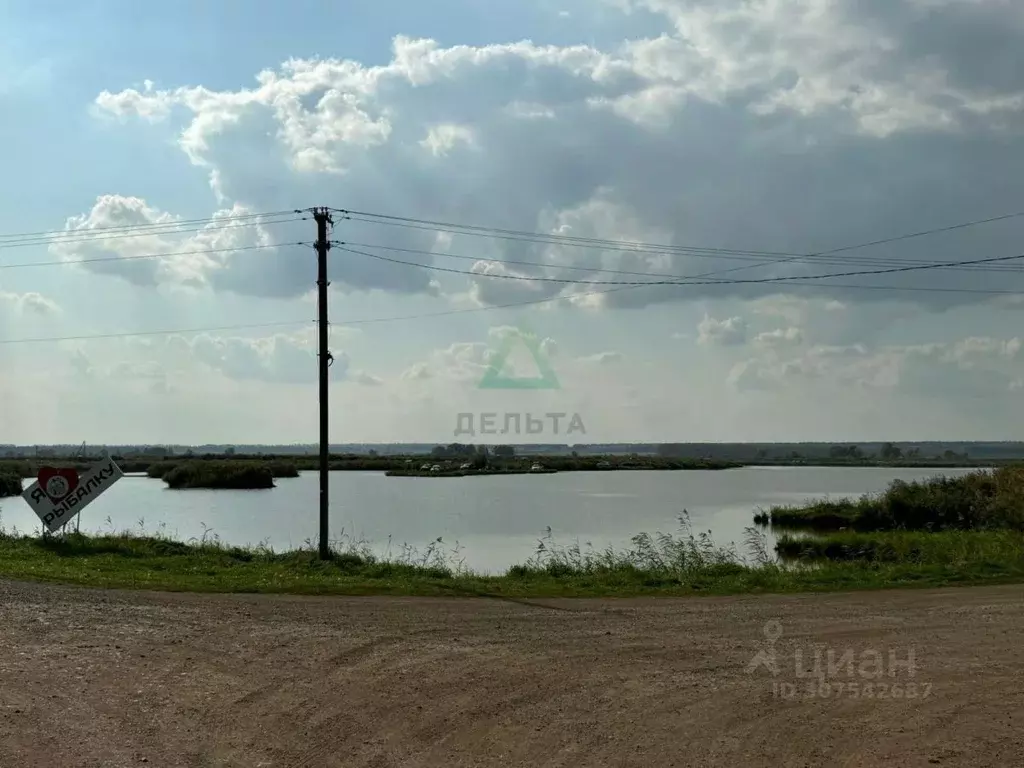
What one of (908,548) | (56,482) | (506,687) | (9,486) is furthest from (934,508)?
(9,486)

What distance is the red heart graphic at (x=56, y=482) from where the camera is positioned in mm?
20031

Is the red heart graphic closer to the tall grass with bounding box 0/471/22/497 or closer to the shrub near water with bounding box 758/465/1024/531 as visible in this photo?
the shrub near water with bounding box 758/465/1024/531

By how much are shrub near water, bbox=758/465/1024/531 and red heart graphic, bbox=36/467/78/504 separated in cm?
2376

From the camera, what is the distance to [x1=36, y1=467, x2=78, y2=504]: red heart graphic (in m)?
20.0

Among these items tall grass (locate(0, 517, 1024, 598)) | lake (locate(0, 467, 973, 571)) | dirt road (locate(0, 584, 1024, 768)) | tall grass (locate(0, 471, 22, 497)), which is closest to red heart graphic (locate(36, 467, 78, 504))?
tall grass (locate(0, 517, 1024, 598))

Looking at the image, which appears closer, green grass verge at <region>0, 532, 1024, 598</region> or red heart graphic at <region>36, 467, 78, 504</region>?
green grass verge at <region>0, 532, 1024, 598</region>

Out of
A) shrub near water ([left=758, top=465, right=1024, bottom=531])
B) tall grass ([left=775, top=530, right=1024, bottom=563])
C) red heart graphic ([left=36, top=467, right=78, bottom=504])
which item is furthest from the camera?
shrub near water ([left=758, top=465, right=1024, bottom=531])

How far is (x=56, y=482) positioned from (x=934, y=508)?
2810 cm

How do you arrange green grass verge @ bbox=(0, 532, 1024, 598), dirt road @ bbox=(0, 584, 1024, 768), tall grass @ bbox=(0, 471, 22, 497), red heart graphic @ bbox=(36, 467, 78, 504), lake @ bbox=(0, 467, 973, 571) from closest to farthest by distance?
dirt road @ bbox=(0, 584, 1024, 768) → green grass verge @ bbox=(0, 532, 1024, 598) → red heart graphic @ bbox=(36, 467, 78, 504) → lake @ bbox=(0, 467, 973, 571) → tall grass @ bbox=(0, 471, 22, 497)

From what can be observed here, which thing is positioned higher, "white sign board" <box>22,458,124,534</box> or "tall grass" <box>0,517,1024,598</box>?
"white sign board" <box>22,458,124,534</box>

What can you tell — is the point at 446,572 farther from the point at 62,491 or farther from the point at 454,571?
the point at 62,491

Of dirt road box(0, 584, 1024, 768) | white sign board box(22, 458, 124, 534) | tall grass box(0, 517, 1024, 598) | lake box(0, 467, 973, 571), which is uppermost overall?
white sign board box(22, 458, 124, 534)

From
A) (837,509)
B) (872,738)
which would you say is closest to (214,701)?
(872,738)

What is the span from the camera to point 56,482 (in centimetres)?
2006
